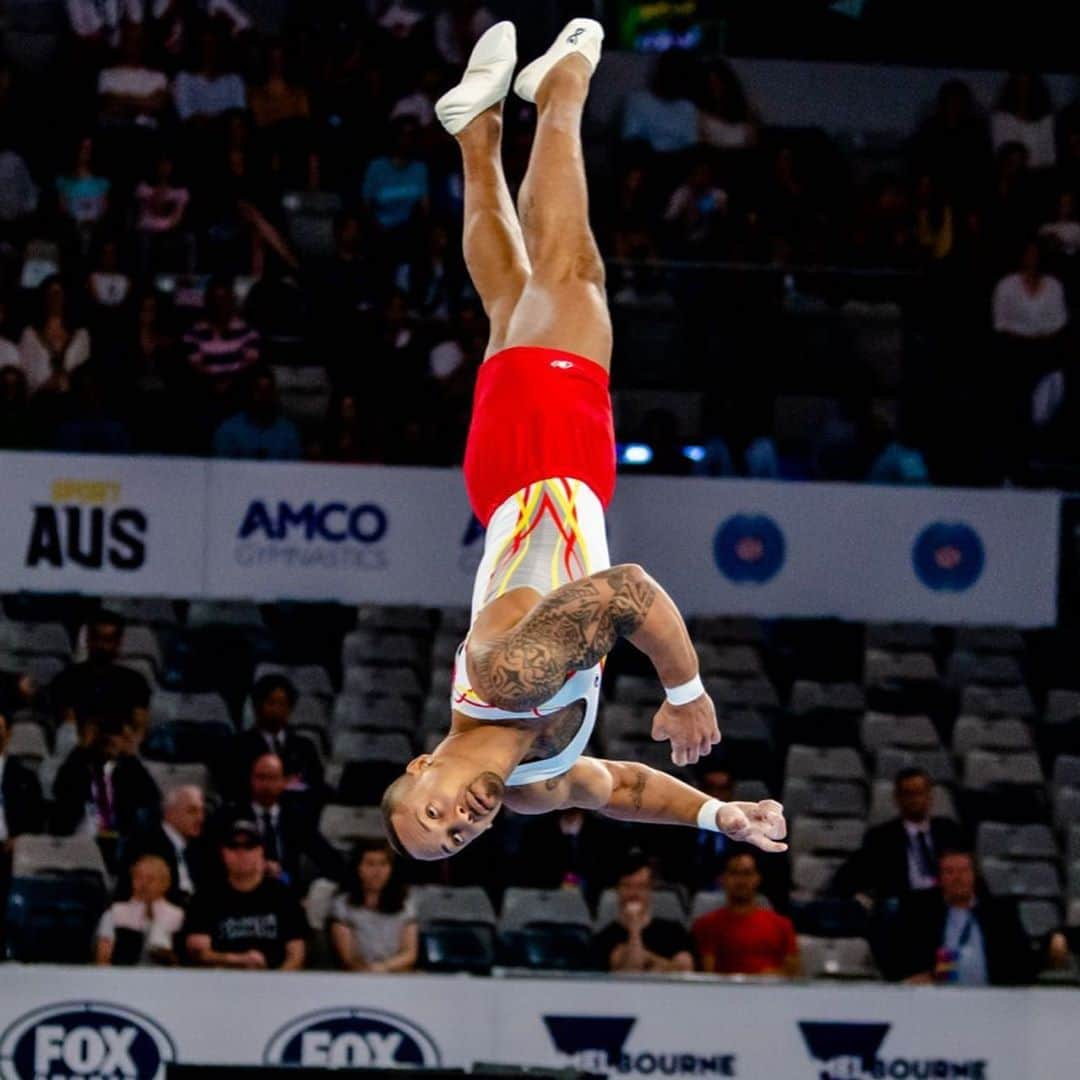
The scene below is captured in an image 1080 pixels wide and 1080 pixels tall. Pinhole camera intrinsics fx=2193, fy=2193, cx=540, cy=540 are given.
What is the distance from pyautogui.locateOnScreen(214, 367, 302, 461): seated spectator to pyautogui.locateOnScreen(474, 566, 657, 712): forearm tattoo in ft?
24.9

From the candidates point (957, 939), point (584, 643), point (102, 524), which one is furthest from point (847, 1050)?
point (102, 524)

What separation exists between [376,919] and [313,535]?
355 centimetres

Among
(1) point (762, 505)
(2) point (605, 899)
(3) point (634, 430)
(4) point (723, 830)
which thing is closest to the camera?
(4) point (723, 830)

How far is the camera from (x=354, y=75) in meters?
17.2

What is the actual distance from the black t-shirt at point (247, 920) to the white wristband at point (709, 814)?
12.7 feet

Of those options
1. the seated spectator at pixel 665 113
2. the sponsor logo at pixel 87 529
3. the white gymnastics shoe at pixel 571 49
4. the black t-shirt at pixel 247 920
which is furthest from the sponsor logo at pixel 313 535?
the white gymnastics shoe at pixel 571 49

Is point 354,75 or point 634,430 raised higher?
point 354,75

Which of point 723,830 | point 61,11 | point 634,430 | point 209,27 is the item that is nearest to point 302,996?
point 723,830

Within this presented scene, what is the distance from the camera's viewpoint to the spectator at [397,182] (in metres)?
16.3

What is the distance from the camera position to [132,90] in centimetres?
1658

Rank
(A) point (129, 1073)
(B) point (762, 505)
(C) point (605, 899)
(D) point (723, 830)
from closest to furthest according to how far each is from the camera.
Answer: (D) point (723, 830) < (A) point (129, 1073) < (C) point (605, 899) < (B) point (762, 505)

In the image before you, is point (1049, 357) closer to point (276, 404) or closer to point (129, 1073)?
point (276, 404)

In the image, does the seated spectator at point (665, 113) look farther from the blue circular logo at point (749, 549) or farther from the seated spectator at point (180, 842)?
the seated spectator at point (180, 842)

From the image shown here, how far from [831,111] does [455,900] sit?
361 inches
